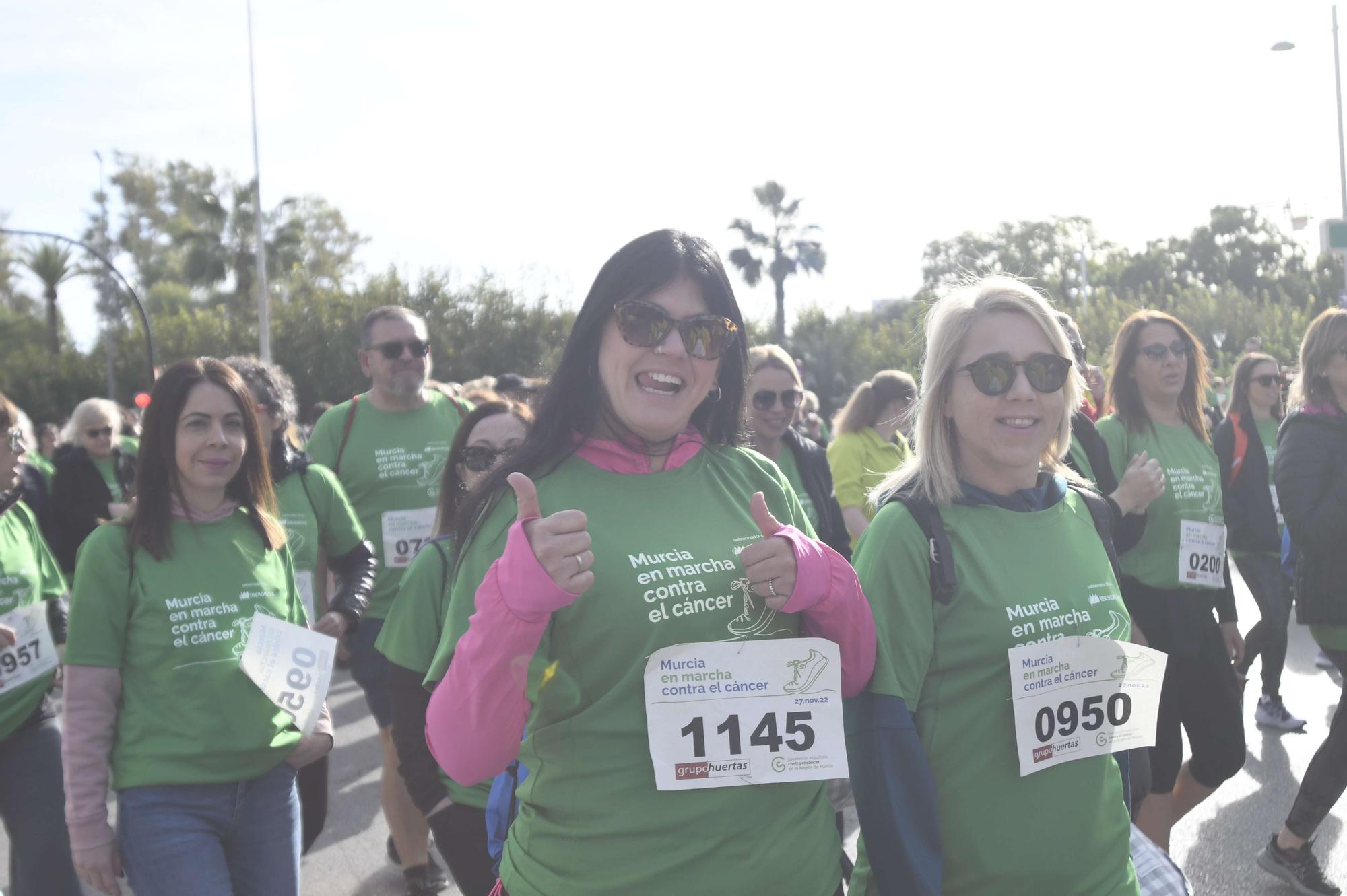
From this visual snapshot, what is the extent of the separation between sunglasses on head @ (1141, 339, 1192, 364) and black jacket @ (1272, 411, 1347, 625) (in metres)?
0.49

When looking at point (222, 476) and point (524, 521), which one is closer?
point (524, 521)

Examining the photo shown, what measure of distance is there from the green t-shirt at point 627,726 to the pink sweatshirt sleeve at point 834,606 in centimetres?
8

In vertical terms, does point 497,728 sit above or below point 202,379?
below

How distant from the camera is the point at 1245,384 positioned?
702cm

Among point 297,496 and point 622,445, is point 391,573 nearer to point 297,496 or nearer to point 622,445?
point 297,496

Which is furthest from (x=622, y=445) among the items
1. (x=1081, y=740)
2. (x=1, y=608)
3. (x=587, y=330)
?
(x=1, y=608)

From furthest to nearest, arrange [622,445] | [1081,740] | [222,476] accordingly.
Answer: [222,476] < [1081,740] < [622,445]

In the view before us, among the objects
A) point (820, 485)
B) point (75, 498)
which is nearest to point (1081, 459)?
point (820, 485)

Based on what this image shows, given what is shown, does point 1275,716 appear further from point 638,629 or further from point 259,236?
point 259,236

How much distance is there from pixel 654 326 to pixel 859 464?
4.44m

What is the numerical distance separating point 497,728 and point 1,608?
105 inches

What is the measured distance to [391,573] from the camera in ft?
17.0

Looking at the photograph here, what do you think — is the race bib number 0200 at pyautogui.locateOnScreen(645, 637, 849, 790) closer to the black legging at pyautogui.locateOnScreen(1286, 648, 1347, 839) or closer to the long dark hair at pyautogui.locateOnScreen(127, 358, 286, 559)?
the long dark hair at pyautogui.locateOnScreen(127, 358, 286, 559)

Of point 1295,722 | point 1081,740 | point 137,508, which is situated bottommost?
point 1295,722
